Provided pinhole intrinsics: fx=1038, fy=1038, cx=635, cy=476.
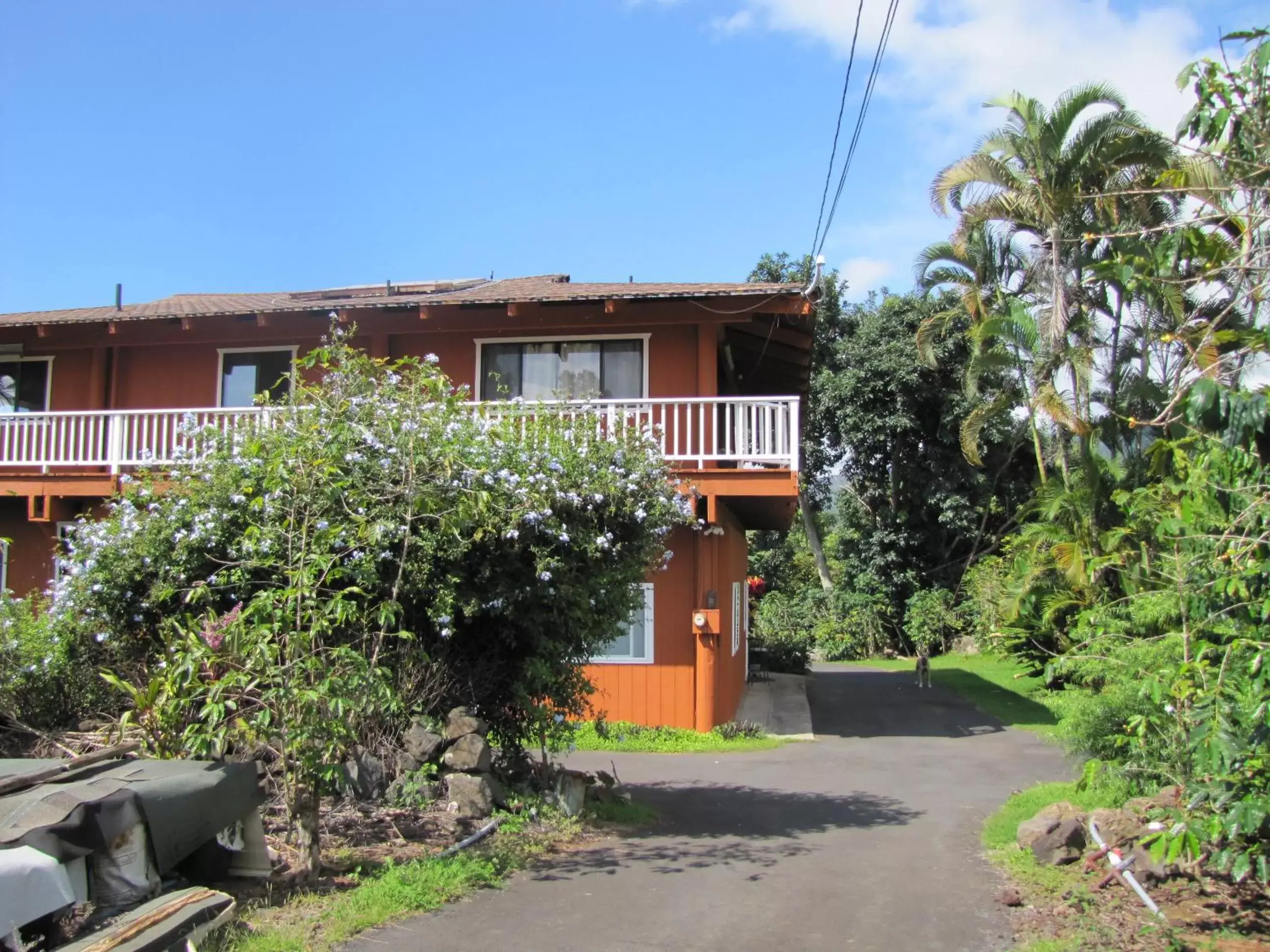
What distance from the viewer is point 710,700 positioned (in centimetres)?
1439

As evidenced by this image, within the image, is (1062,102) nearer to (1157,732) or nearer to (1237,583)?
(1157,732)

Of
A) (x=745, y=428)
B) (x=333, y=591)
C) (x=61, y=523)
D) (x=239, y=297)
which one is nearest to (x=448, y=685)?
(x=333, y=591)

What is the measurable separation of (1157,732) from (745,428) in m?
7.73

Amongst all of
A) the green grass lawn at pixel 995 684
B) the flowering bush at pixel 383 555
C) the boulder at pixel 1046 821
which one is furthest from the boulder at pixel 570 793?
the green grass lawn at pixel 995 684

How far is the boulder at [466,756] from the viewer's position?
28.2 feet

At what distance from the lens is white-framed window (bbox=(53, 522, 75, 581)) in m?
9.74

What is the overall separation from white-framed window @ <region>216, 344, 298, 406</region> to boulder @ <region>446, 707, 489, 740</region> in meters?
9.51

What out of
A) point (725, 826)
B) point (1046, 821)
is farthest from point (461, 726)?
point (1046, 821)

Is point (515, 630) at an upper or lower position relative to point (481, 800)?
upper

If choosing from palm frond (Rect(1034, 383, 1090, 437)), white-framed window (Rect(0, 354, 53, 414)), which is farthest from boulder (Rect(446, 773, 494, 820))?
palm frond (Rect(1034, 383, 1090, 437))

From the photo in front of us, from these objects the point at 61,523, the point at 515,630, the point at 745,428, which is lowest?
the point at 515,630

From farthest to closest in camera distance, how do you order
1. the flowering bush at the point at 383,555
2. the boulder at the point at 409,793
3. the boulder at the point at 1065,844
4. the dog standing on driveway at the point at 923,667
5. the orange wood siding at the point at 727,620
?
the dog standing on driveway at the point at 923,667 < the orange wood siding at the point at 727,620 < the boulder at the point at 409,793 < the boulder at the point at 1065,844 < the flowering bush at the point at 383,555

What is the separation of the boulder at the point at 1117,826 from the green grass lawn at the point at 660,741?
6.77 m

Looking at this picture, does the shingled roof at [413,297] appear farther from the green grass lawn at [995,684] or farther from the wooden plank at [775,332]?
the green grass lawn at [995,684]
